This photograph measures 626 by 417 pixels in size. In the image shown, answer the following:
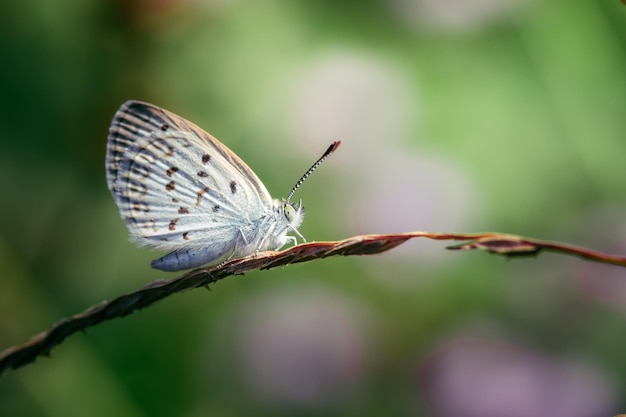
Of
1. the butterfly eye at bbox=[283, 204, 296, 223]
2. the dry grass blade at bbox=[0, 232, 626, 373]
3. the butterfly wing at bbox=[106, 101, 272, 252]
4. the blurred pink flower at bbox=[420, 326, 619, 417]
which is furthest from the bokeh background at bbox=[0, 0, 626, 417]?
the dry grass blade at bbox=[0, 232, 626, 373]

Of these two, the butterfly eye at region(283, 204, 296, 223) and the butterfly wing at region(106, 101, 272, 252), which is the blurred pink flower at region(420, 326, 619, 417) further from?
the butterfly wing at region(106, 101, 272, 252)

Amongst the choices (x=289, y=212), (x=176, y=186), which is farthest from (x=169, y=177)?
(x=289, y=212)

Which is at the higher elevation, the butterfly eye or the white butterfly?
the white butterfly

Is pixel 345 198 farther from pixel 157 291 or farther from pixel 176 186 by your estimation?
pixel 157 291

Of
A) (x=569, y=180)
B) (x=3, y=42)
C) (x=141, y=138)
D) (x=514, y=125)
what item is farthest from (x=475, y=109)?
(x=3, y=42)

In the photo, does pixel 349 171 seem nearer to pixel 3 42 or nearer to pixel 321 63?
pixel 321 63

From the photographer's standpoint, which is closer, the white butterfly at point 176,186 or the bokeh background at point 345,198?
the white butterfly at point 176,186

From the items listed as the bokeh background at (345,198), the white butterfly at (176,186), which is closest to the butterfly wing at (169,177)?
the white butterfly at (176,186)

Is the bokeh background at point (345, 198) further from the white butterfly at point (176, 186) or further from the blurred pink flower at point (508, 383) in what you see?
the white butterfly at point (176, 186)
